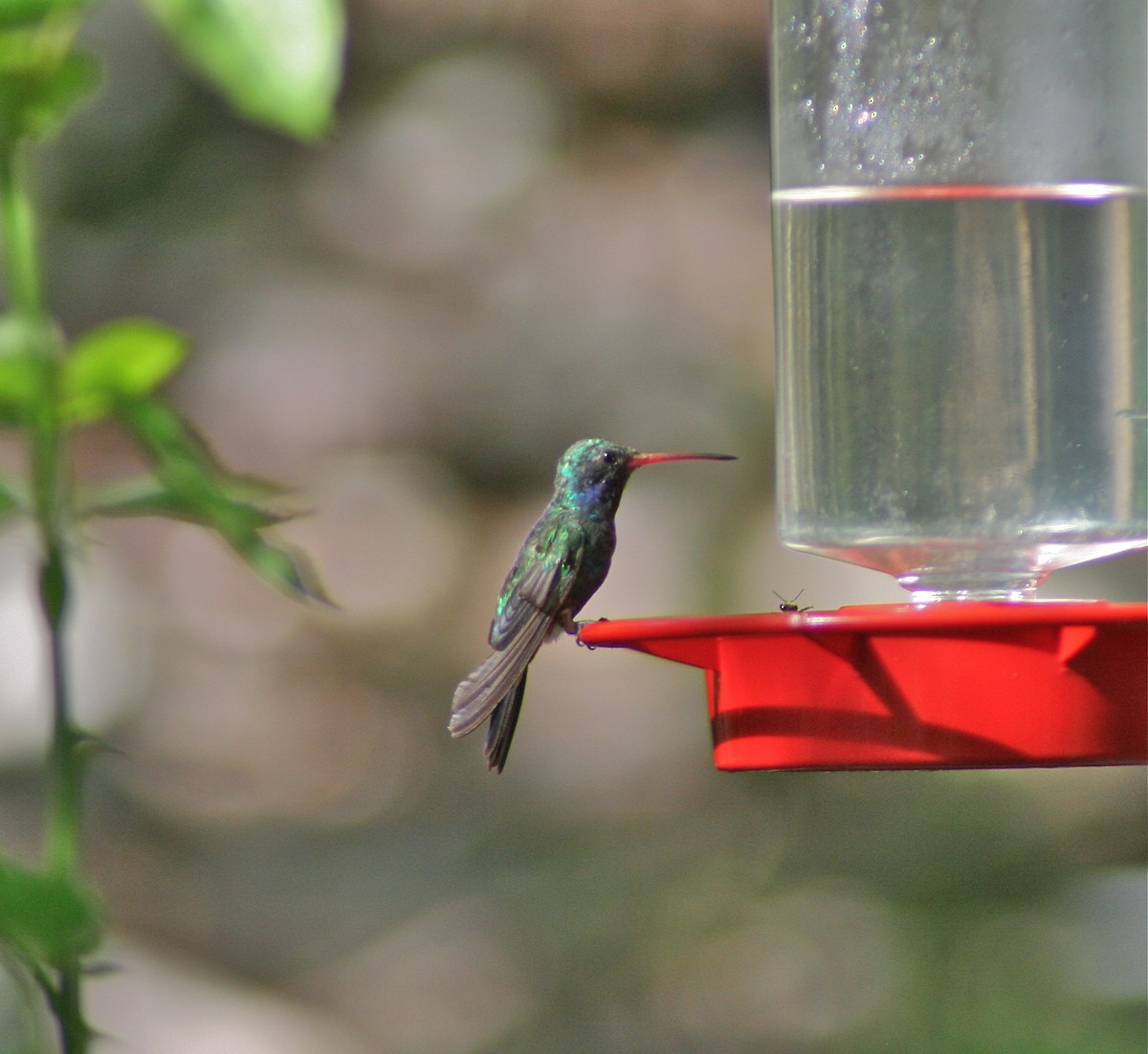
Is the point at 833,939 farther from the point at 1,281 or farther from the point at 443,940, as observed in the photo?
→ the point at 1,281

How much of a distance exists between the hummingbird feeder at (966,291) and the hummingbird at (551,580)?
31cm

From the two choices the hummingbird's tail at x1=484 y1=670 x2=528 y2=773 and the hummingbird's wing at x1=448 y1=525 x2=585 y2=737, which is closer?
the hummingbird's wing at x1=448 y1=525 x2=585 y2=737

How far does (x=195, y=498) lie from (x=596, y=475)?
91.0 inches

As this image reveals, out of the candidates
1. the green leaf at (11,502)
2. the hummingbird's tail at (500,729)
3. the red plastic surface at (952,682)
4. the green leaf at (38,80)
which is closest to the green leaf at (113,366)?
the green leaf at (11,502)

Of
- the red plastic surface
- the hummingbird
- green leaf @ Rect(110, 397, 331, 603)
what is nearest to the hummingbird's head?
the hummingbird

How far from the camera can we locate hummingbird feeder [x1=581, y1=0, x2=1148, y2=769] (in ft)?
9.45

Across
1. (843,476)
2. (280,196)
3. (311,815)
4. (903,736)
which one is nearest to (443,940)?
(311,815)

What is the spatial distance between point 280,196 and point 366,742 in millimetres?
2840

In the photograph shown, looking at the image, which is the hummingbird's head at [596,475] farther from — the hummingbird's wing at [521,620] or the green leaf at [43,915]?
the green leaf at [43,915]

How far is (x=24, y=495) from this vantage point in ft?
5.24

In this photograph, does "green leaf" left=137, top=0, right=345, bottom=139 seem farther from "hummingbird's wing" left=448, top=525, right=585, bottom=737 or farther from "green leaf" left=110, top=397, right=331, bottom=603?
"hummingbird's wing" left=448, top=525, right=585, bottom=737

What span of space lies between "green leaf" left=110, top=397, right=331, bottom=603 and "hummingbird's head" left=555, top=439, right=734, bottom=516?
2148 millimetres

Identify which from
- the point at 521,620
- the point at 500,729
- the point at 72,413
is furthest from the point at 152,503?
the point at 500,729

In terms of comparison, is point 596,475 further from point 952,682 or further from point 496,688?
point 952,682
